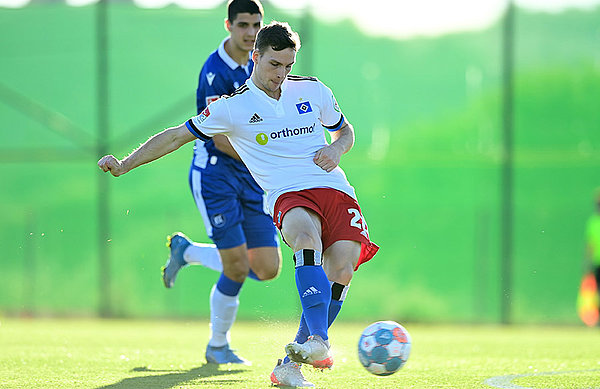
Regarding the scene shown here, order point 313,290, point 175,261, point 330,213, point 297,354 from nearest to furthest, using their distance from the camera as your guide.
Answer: point 297,354 < point 313,290 < point 330,213 < point 175,261

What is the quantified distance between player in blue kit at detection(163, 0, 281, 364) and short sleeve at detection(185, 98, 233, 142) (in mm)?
1210

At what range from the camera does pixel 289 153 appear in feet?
17.0

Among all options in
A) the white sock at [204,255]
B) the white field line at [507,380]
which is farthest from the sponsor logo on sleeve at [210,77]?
the white field line at [507,380]

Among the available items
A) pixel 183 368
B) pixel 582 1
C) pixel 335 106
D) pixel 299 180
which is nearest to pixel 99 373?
pixel 183 368

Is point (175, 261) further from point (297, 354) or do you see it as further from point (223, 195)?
point (297, 354)

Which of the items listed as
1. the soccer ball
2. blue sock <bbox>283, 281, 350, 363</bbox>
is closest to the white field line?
the soccer ball

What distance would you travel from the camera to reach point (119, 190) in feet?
41.7

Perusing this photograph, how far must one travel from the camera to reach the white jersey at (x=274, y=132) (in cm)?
518

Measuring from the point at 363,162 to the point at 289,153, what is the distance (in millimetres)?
7425

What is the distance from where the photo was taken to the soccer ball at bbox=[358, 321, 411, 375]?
4746 millimetres

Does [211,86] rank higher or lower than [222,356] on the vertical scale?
higher

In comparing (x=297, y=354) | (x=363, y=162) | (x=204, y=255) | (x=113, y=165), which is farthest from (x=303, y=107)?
(x=363, y=162)

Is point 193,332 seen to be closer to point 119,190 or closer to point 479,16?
point 119,190

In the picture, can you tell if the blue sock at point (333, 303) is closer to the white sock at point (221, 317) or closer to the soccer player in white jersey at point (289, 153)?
the soccer player in white jersey at point (289, 153)
